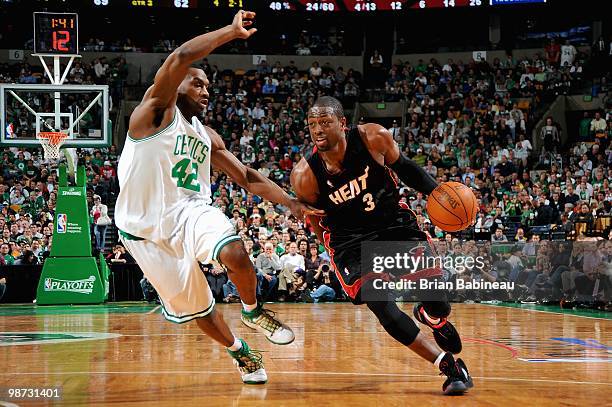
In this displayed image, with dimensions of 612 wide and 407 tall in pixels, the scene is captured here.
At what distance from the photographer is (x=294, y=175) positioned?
563 cm

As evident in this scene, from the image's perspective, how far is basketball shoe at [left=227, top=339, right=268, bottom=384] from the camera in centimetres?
552

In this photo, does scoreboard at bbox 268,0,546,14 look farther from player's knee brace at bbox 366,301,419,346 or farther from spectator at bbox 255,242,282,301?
player's knee brace at bbox 366,301,419,346

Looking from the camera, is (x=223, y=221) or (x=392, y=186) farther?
(x=392, y=186)

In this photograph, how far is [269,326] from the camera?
17.6ft

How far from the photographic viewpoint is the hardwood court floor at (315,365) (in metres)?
4.89

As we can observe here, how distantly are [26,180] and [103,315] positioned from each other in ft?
28.1

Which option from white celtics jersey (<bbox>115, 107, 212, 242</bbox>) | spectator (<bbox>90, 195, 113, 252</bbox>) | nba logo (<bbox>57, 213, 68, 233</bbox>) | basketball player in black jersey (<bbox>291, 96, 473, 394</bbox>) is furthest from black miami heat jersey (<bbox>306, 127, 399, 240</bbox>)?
spectator (<bbox>90, 195, 113, 252</bbox>)

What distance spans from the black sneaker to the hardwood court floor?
79 millimetres

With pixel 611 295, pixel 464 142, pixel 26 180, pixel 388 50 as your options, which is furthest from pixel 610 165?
pixel 26 180

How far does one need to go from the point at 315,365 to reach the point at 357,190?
68.3 inches

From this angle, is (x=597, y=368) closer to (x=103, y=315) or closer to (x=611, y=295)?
(x=611, y=295)

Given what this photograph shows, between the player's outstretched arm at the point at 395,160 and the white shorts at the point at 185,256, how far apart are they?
3.77 feet

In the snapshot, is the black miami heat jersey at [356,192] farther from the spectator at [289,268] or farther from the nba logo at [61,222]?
the spectator at [289,268]

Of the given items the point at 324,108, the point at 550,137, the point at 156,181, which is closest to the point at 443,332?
the point at 324,108
